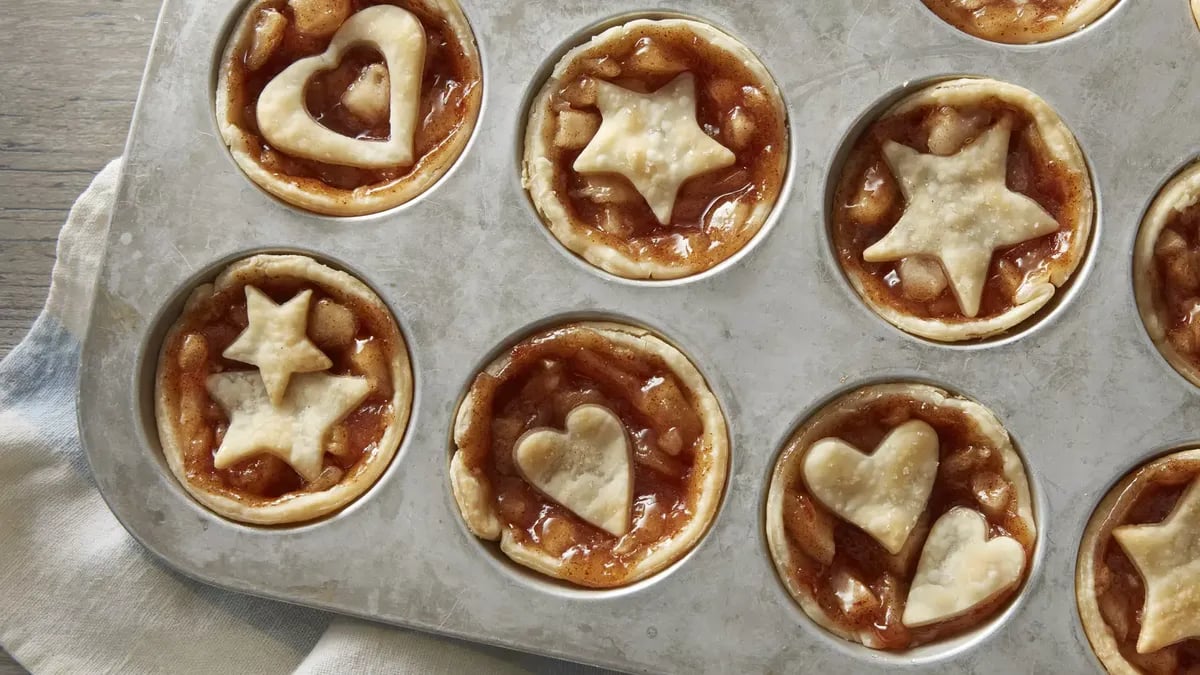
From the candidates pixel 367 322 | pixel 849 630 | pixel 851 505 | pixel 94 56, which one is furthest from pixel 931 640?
pixel 94 56

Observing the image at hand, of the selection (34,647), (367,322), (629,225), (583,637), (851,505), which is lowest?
(34,647)

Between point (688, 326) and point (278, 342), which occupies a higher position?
point (688, 326)

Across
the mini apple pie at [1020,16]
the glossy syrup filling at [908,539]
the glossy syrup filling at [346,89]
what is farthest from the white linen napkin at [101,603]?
the mini apple pie at [1020,16]

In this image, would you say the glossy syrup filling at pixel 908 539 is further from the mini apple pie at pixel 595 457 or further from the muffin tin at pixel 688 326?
the mini apple pie at pixel 595 457

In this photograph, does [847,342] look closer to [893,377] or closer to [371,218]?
[893,377]

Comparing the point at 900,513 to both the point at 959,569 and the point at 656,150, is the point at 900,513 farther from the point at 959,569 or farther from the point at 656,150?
the point at 656,150

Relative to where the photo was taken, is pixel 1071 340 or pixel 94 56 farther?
pixel 94 56

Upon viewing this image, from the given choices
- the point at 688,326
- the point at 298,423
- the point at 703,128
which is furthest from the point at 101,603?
the point at 703,128
